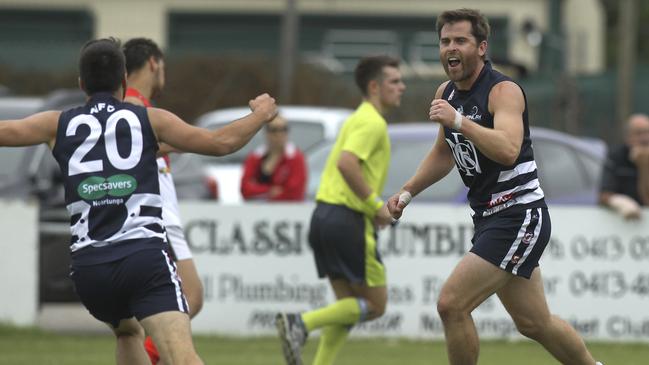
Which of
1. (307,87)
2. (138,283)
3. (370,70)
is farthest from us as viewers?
(307,87)

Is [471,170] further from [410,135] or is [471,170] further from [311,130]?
[311,130]

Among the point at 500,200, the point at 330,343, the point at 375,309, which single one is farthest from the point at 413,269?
the point at 500,200

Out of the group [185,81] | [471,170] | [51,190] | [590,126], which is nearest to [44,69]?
[185,81]

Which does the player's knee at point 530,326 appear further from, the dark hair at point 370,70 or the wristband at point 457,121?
the dark hair at point 370,70

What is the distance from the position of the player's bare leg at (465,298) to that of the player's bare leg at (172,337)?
154 cm

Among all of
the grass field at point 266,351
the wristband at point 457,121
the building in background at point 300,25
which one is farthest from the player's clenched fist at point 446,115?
the building in background at point 300,25

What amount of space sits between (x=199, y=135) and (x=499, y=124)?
5.13 ft

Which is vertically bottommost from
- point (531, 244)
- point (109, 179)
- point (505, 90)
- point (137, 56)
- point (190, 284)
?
point (190, 284)

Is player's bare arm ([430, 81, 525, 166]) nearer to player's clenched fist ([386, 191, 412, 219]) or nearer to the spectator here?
player's clenched fist ([386, 191, 412, 219])

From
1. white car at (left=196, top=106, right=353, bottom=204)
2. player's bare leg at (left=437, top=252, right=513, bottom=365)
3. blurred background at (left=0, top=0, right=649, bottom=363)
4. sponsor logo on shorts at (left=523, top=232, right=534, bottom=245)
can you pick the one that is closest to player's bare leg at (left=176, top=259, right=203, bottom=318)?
player's bare leg at (left=437, top=252, right=513, bottom=365)

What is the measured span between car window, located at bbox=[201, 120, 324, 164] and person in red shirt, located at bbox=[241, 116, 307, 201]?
306 centimetres

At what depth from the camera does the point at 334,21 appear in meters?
38.2

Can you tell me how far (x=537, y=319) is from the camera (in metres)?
7.75

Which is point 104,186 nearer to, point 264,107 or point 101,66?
point 101,66
